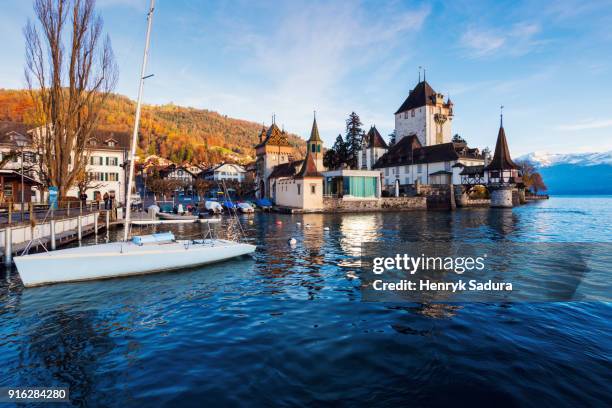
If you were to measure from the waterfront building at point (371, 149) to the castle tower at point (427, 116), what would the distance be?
8274mm

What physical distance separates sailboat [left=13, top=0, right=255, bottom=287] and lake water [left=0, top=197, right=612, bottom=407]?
57cm

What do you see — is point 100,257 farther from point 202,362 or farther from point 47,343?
point 202,362

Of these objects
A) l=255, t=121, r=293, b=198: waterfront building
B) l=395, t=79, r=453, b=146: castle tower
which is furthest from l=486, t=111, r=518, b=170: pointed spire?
l=255, t=121, r=293, b=198: waterfront building

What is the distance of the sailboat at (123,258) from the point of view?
1288 cm

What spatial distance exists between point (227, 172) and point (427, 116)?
71.7m

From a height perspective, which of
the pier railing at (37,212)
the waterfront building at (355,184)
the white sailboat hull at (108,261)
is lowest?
the white sailboat hull at (108,261)

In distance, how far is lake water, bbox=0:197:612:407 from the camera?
20.3 ft

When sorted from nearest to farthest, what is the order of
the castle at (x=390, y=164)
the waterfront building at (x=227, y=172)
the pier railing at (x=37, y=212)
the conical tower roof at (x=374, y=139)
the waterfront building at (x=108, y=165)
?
the pier railing at (x=37, y=212) → the waterfront building at (x=108, y=165) → the castle at (x=390, y=164) → the conical tower roof at (x=374, y=139) → the waterfront building at (x=227, y=172)

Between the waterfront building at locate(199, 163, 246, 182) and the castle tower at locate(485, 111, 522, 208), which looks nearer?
the castle tower at locate(485, 111, 522, 208)

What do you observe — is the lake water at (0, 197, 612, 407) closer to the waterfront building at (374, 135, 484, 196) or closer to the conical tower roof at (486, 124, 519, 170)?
the waterfront building at (374, 135, 484, 196)

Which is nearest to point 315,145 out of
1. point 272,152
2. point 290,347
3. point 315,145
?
point 315,145

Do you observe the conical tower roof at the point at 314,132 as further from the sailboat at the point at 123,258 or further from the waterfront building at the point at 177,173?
the waterfront building at the point at 177,173

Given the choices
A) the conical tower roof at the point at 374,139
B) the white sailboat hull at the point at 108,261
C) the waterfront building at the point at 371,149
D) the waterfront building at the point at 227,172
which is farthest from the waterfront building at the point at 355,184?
the waterfront building at the point at 227,172

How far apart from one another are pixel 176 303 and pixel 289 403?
275 inches
